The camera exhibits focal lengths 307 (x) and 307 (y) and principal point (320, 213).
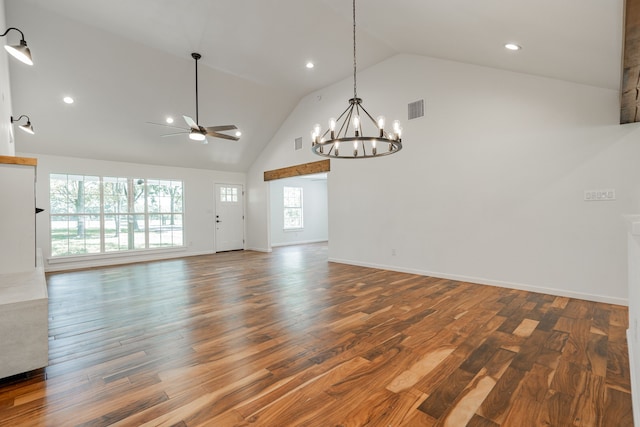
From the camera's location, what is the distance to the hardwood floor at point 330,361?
1.81 m

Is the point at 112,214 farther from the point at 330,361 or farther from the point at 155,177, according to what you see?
the point at 330,361

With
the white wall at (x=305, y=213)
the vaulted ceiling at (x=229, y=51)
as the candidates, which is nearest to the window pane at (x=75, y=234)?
the vaulted ceiling at (x=229, y=51)

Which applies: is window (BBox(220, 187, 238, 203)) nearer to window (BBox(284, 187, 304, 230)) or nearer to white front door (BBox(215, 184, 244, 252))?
white front door (BBox(215, 184, 244, 252))

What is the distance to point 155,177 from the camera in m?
8.08

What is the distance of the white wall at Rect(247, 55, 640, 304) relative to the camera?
3.79m

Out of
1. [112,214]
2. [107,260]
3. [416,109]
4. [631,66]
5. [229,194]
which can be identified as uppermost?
[416,109]

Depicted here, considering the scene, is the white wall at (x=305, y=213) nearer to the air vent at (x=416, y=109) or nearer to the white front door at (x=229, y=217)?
the white front door at (x=229, y=217)

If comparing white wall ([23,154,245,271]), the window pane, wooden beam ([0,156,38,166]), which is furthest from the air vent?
the window pane

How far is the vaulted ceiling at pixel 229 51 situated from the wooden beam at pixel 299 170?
1524mm

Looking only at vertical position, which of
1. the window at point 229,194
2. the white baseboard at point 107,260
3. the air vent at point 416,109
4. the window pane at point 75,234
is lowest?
the white baseboard at point 107,260

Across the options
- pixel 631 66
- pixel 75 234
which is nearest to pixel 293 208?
pixel 75 234

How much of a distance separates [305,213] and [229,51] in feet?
22.6

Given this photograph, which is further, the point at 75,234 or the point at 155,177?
the point at 155,177

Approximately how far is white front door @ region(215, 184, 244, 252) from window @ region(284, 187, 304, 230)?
175 cm
